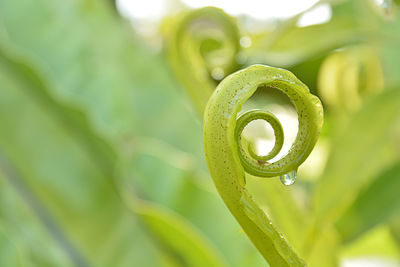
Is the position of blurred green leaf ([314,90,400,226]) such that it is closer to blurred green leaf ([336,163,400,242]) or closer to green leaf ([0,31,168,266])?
blurred green leaf ([336,163,400,242])

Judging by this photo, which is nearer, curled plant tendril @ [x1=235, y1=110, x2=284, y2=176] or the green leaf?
curled plant tendril @ [x1=235, y1=110, x2=284, y2=176]

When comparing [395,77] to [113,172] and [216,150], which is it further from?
[216,150]

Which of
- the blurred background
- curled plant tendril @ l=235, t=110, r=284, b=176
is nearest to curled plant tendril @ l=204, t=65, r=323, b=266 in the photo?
curled plant tendril @ l=235, t=110, r=284, b=176

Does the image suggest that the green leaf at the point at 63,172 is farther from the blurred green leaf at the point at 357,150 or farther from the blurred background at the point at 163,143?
the blurred green leaf at the point at 357,150

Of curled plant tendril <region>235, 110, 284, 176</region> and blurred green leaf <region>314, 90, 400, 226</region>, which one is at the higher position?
blurred green leaf <region>314, 90, 400, 226</region>

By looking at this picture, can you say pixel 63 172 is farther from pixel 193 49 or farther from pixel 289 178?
pixel 289 178

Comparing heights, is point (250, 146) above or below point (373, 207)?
below

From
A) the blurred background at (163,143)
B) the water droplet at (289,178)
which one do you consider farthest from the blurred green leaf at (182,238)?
the water droplet at (289,178)

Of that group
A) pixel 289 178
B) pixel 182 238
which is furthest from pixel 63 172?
pixel 289 178
